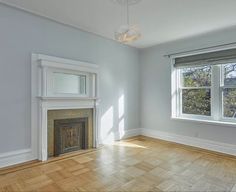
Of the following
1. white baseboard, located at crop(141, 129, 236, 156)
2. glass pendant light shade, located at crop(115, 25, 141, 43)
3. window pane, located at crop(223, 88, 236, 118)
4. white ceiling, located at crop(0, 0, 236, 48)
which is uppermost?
white ceiling, located at crop(0, 0, 236, 48)

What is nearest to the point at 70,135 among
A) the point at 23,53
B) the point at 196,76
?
the point at 23,53

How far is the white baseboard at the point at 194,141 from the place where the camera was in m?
3.52

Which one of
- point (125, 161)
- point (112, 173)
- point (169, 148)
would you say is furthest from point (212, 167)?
point (112, 173)

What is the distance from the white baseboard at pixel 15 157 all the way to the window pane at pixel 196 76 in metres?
3.74

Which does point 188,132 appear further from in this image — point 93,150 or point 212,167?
point 93,150

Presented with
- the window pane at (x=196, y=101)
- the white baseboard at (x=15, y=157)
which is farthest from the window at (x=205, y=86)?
the white baseboard at (x=15, y=157)

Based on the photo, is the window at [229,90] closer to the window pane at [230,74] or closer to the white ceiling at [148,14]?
the window pane at [230,74]

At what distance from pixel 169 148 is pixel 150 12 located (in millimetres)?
2835

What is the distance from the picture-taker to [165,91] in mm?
4566

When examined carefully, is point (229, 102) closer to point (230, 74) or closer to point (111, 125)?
point (230, 74)

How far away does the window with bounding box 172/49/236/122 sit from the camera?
3.62 metres

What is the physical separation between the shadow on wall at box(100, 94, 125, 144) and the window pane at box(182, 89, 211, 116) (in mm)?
1591

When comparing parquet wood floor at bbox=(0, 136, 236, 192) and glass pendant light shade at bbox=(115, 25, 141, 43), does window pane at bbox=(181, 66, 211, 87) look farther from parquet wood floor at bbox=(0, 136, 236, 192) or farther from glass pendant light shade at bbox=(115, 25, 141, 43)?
glass pendant light shade at bbox=(115, 25, 141, 43)

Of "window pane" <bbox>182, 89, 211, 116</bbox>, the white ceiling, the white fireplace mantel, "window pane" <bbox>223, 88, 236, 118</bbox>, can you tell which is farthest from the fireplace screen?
"window pane" <bbox>223, 88, 236, 118</bbox>
